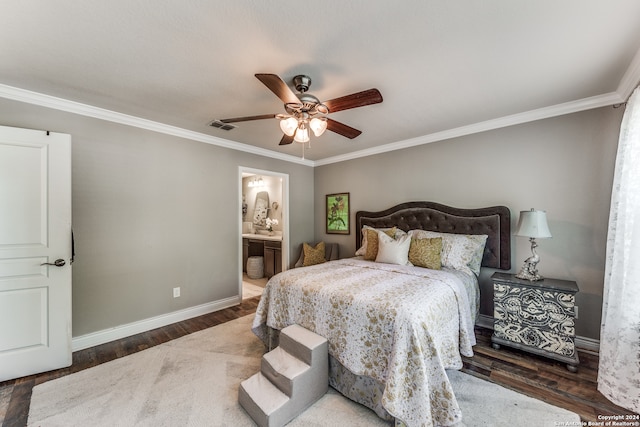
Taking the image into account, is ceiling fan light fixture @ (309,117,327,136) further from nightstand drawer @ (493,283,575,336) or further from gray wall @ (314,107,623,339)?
nightstand drawer @ (493,283,575,336)

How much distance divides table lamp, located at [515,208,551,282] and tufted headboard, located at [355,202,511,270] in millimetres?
309

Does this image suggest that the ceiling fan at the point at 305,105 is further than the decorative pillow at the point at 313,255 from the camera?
No

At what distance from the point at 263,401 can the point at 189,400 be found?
661 mm

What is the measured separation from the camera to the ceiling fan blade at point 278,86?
5.41 feet

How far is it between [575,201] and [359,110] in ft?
7.92

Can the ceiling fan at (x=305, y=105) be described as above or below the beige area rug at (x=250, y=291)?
above

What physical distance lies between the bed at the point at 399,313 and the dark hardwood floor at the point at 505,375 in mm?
368

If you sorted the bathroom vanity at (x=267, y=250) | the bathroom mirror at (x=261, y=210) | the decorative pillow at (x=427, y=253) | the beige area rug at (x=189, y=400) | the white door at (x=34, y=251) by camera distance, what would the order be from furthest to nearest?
the bathroom mirror at (x=261, y=210) → the bathroom vanity at (x=267, y=250) → the decorative pillow at (x=427, y=253) → the white door at (x=34, y=251) → the beige area rug at (x=189, y=400)

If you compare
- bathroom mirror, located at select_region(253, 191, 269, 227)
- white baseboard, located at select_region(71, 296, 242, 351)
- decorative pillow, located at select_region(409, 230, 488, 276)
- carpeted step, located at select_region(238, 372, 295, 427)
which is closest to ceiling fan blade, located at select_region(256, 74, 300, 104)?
carpeted step, located at select_region(238, 372, 295, 427)

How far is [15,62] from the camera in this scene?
6.29ft

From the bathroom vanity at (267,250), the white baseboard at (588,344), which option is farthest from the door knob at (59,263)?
the white baseboard at (588,344)

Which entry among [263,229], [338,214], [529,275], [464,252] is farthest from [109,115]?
[529,275]

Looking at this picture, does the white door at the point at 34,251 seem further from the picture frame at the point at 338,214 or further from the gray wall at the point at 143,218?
the picture frame at the point at 338,214

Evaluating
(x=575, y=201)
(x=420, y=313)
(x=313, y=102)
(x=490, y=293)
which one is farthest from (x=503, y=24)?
(x=490, y=293)
